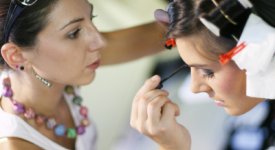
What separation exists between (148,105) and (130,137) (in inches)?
34.8

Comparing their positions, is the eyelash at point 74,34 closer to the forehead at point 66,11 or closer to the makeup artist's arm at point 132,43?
the forehead at point 66,11

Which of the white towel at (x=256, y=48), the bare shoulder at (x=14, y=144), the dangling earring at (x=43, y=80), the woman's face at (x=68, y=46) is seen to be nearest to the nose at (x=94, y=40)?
the woman's face at (x=68, y=46)

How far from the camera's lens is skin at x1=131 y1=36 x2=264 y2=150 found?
31.7 inches

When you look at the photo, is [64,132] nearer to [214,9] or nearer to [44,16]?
[44,16]

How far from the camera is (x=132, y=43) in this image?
1.28 m

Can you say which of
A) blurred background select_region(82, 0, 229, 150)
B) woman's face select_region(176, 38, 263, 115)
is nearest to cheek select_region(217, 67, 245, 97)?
woman's face select_region(176, 38, 263, 115)

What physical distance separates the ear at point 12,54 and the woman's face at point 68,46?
0.7 inches

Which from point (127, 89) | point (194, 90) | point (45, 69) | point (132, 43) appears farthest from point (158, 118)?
point (127, 89)

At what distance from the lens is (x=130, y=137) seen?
1712mm

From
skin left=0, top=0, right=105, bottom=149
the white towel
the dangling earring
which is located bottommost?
the dangling earring

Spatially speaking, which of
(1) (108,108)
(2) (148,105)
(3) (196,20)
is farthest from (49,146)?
(1) (108,108)

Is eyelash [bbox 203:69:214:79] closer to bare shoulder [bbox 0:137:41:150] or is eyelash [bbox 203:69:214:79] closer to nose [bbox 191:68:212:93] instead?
nose [bbox 191:68:212:93]

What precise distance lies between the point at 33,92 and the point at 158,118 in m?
0.38

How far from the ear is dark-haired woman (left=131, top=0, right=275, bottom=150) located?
0.98 feet
